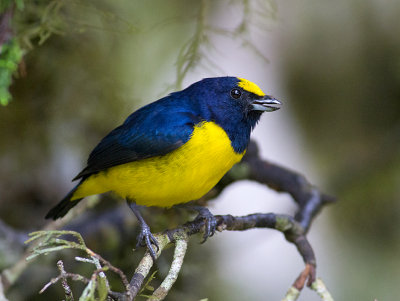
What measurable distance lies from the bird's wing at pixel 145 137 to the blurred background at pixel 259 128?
2.39 ft

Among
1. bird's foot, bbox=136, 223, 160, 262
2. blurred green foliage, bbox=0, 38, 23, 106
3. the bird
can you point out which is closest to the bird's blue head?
the bird

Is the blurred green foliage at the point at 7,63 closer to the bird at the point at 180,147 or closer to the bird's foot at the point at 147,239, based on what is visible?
the bird at the point at 180,147

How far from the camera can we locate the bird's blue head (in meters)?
3.09

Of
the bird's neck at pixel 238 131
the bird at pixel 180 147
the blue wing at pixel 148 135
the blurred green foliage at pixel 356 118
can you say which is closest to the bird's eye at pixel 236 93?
the bird at pixel 180 147

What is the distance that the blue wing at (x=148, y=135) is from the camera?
115 inches

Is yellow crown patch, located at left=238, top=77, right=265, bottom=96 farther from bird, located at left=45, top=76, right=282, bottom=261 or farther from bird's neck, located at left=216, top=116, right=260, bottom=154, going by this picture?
bird's neck, located at left=216, top=116, right=260, bottom=154

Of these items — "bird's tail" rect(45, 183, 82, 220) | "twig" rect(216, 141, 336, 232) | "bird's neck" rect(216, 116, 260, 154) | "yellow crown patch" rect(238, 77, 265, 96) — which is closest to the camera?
"bird's neck" rect(216, 116, 260, 154)

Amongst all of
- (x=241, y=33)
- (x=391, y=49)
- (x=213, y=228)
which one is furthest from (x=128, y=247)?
(x=391, y=49)

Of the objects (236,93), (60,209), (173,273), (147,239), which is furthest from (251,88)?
(60,209)

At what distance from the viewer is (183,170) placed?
9.45 ft

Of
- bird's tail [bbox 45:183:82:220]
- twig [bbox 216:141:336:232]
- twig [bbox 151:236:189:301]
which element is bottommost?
bird's tail [bbox 45:183:82:220]

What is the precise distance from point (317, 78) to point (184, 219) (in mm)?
2258

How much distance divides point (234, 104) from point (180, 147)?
0.46 m

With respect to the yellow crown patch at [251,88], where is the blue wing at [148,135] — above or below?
below
